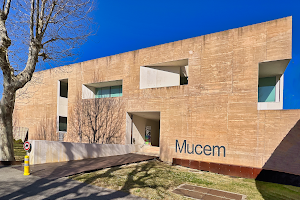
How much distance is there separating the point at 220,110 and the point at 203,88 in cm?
182

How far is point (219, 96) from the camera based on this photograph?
1243 centimetres

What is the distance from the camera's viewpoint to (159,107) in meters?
15.0

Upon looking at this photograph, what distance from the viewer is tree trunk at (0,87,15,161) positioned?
32.9 feet

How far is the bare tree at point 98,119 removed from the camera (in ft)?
57.1

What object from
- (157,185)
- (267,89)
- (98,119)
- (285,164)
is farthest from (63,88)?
(285,164)

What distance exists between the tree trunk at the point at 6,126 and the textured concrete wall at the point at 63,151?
1241mm

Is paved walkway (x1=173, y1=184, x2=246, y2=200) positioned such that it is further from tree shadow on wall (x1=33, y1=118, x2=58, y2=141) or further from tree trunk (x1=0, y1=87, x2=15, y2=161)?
tree shadow on wall (x1=33, y1=118, x2=58, y2=141)

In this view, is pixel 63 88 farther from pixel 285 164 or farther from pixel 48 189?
pixel 285 164

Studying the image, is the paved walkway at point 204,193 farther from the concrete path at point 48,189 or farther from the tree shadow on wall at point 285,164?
the tree shadow on wall at point 285,164

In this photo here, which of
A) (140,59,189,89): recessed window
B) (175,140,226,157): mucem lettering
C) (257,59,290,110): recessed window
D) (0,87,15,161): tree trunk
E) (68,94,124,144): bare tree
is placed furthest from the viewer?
(68,94,124,144): bare tree

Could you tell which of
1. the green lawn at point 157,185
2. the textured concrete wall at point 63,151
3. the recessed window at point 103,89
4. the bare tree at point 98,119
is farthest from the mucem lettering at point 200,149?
the recessed window at point 103,89

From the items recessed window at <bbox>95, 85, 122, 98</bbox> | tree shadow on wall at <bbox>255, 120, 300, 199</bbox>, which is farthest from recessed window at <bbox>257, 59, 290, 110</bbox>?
recessed window at <bbox>95, 85, 122, 98</bbox>

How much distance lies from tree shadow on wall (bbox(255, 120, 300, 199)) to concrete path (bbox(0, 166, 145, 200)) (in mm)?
7536

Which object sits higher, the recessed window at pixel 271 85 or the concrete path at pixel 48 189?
the recessed window at pixel 271 85
